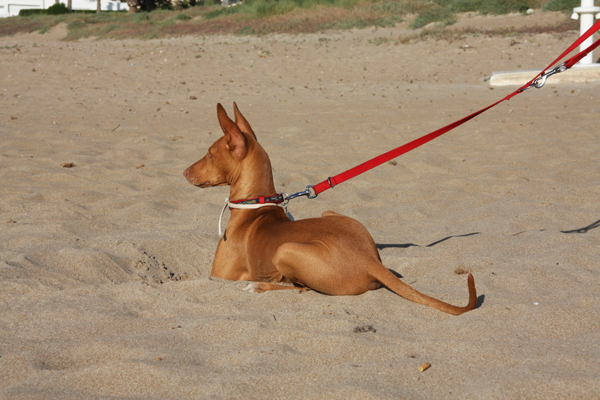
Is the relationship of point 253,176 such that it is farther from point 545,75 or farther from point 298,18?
point 298,18

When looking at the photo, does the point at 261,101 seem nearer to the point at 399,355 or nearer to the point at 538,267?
the point at 538,267

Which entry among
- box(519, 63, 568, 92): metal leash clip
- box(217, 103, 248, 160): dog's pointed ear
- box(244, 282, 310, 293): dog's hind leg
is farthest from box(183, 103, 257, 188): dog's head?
box(519, 63, 568, 92): metal leash clip

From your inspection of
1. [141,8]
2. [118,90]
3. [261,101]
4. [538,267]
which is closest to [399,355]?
[538,267]

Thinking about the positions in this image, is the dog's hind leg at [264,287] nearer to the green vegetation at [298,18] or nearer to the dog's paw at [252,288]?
the dog's paw at [252,288]

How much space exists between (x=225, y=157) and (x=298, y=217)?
5.64 ft

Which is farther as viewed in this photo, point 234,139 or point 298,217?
point 298,217

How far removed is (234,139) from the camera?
4.16 m

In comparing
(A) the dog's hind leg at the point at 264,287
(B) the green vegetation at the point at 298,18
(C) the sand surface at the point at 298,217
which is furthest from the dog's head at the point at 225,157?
(B) the green vegetation at the point at 298,18

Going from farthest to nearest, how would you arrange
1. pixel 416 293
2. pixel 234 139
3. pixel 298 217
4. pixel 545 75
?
pixel 298 217
pixel 234 139
pixel 545 75
pixel 416 293

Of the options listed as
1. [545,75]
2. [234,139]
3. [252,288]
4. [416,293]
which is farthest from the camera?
[234,139]

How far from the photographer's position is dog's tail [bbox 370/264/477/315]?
3094mm

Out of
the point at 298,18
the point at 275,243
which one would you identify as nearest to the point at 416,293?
the point at 275,243

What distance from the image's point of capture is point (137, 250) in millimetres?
4520

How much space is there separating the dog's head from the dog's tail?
1.40m
